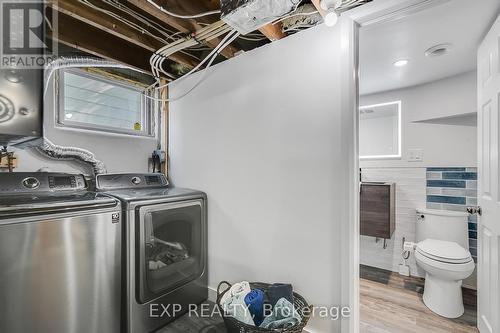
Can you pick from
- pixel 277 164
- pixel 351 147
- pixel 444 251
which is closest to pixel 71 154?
pixel 277 164

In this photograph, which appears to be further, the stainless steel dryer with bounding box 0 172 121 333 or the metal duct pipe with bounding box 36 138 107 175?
the metal duct pipe with bounding box 36 138 107 175

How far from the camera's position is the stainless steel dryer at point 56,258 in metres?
1.13

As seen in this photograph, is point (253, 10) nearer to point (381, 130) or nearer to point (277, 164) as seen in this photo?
point (277, 164)

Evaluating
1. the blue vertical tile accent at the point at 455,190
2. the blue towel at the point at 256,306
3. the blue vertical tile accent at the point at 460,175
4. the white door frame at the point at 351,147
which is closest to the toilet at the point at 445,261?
the blue vertical tile accent at the point at 455,190

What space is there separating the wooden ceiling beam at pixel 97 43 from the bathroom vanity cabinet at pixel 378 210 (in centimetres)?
266

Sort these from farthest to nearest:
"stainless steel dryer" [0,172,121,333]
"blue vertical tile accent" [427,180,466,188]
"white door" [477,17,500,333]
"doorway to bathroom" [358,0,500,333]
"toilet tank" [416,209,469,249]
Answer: "blue vertical tile accent" [427,180,466,188]
"toilet tank" [416,209,469,249]
"doorway to bathroom" [358,0,500,333]
"white door" [477,17,500,333]
"stainless steel dryer" [0,172,121,333]

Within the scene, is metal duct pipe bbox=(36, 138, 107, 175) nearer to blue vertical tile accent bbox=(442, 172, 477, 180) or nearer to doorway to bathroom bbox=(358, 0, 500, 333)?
doorway to bathroom bbox=(358, 0, 500, 333)

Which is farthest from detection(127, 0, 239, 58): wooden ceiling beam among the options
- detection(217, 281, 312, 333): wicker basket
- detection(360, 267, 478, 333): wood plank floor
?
detection(360, 267, 478, 333): wood plank floor

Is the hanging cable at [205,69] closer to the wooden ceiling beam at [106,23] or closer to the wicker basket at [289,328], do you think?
the wooden ceiling beam at [106,23]

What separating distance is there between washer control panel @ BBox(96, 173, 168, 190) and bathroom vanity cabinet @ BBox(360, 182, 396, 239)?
216 centimetres

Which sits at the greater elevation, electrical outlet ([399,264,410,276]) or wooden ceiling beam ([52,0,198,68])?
wooden ceiling beam ([52,0,198,68])

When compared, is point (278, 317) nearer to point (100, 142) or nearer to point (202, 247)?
point (202, 247)

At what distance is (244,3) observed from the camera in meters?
1.16

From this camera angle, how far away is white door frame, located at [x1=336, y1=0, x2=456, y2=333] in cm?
134
